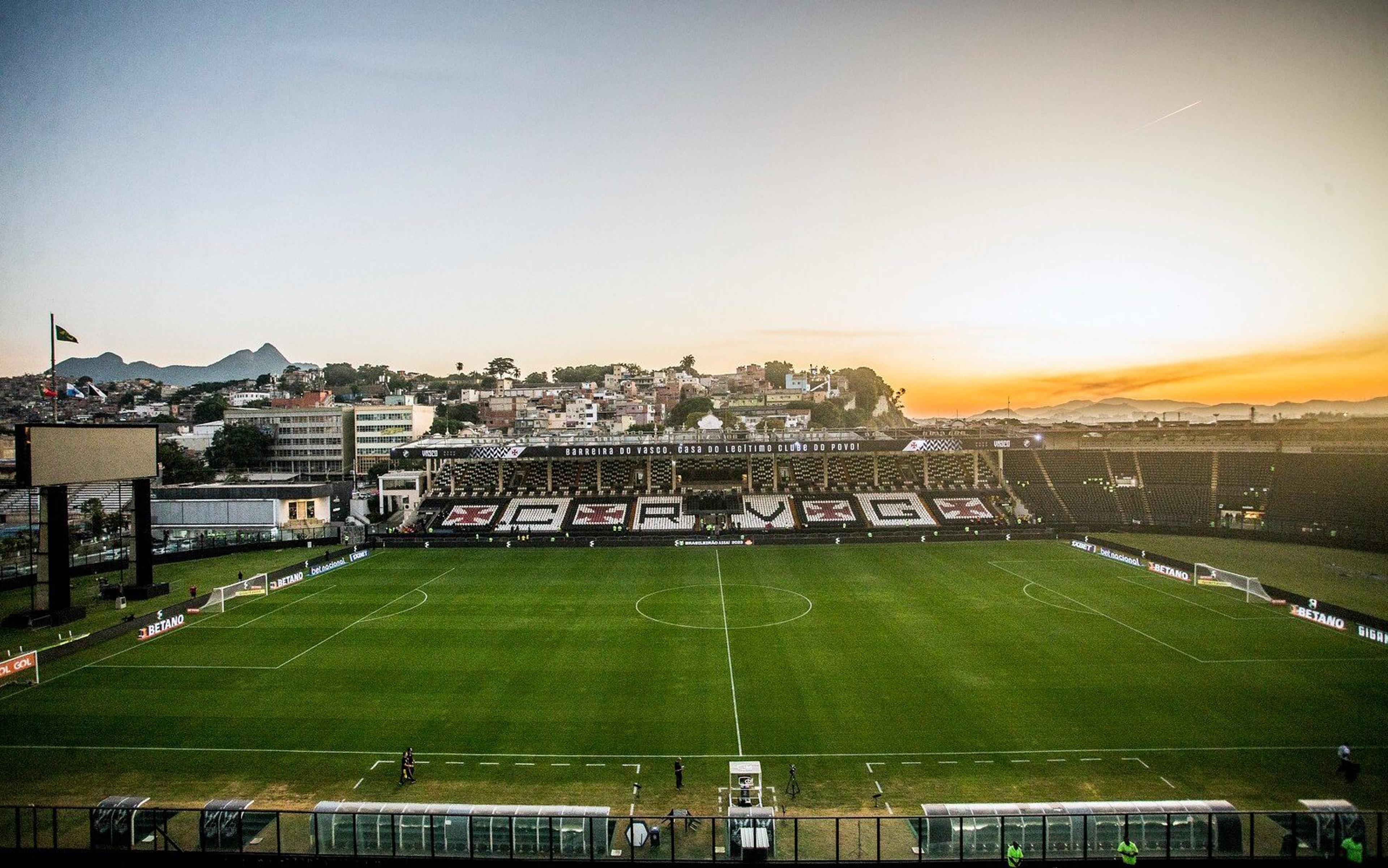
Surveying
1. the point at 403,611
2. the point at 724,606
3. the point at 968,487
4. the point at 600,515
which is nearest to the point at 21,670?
the point at 403,611

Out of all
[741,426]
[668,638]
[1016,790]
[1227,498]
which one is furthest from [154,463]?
[741,426]

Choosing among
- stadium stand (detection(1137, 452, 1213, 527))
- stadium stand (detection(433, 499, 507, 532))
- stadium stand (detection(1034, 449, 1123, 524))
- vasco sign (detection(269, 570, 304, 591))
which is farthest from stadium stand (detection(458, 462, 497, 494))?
stadium stand (detection(1137, 452, 1213, 527))

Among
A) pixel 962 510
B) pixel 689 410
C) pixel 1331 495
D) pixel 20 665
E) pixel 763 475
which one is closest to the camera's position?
pixel 20 665

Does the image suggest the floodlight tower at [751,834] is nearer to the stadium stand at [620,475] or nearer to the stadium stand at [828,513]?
the stadium stand at [828,513]

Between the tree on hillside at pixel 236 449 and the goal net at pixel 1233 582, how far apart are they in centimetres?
9103

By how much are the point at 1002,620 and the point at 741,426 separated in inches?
3414

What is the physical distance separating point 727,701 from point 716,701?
31cm

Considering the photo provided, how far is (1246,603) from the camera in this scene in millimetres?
29266

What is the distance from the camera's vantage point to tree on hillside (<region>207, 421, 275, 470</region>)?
81750 mm

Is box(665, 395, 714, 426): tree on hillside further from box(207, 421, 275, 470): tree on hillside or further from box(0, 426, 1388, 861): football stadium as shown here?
box(0, 426, 1388, 861): football stadium

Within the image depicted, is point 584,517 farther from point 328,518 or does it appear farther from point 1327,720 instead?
point 1327,720

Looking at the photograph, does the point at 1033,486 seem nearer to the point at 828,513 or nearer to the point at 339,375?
the point at 828,513

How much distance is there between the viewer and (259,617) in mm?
29609

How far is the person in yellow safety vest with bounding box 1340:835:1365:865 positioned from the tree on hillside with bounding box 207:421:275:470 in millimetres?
95097
